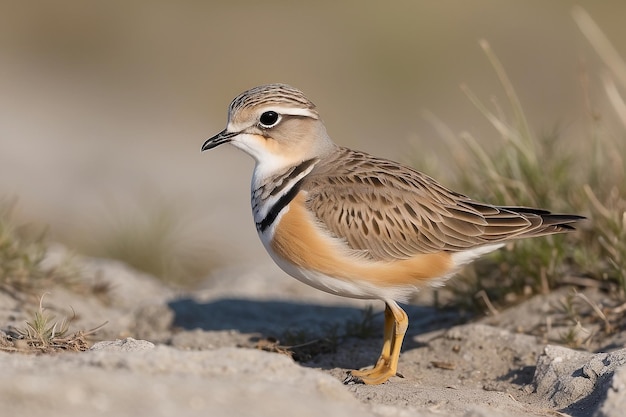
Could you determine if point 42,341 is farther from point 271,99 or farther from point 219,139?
point 271,99

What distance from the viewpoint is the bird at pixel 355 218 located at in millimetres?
6277

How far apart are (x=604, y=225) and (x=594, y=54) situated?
13.7 metres

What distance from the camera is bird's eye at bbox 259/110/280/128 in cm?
677

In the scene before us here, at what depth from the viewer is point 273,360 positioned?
4.49 m

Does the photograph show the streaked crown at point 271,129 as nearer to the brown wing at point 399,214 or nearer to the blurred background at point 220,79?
the brown wing at point 399,214

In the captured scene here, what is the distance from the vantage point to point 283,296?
889cm

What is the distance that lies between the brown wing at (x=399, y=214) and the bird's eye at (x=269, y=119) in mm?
450

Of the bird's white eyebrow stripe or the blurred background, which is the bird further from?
the blurred background

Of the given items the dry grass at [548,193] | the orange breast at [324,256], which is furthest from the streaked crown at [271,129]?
the dry grass at [548,193]

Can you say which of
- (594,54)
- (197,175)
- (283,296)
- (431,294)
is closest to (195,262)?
(283,296)

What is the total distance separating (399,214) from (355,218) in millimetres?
335

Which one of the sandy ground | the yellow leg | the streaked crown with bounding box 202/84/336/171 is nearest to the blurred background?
the sandy ground

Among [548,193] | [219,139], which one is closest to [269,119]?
[219,139]

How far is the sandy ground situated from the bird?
617 millimetres
